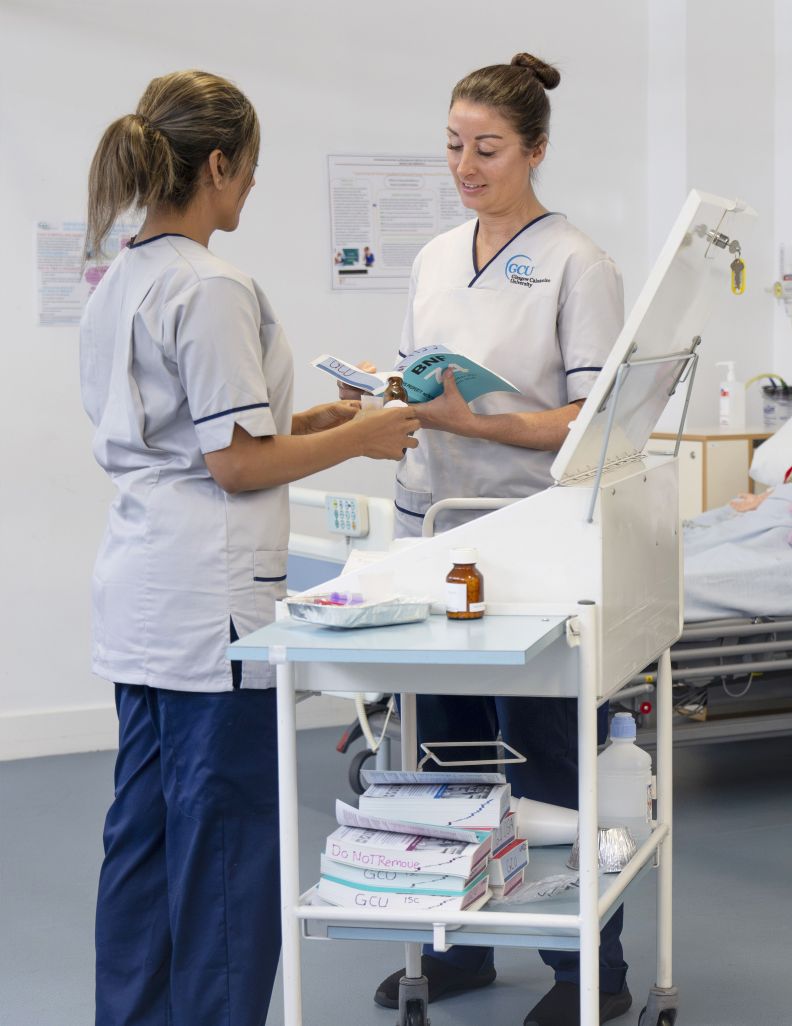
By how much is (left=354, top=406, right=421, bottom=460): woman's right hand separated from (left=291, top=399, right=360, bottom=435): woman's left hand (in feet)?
0.96

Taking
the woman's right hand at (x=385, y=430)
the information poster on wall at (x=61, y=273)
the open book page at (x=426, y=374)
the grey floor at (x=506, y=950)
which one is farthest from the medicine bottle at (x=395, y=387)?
the information poster on wall at (x=61, y=273)

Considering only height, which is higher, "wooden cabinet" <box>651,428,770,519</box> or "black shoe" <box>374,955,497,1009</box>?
"wooden cabinet" <box>651,428,770,519</box>

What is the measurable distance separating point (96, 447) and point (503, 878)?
89 centimetres

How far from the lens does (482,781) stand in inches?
77.6

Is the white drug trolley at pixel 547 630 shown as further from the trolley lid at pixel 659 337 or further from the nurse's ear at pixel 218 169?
the nurse's ear at pixel 218 169

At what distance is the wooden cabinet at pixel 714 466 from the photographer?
4824 millimetres

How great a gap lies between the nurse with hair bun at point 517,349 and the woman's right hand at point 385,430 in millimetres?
176

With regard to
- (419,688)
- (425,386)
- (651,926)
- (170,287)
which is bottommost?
(651,926)

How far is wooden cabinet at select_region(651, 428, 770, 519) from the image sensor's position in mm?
4824

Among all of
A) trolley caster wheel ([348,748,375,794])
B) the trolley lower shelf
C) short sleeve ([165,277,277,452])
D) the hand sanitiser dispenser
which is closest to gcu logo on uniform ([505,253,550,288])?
short sleeve ([165,277,277,452])

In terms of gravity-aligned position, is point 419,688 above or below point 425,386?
below

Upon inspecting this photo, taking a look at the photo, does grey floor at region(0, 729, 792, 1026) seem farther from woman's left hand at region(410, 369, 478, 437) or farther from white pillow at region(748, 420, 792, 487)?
woman's left hand at region(410, 369, 478, 437)

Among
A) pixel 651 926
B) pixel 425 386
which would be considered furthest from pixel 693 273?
pixel 651 926

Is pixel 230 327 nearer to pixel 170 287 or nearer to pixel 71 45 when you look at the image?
pixel 170 287
